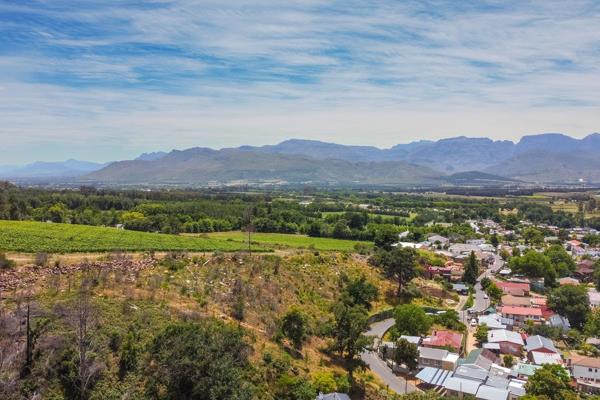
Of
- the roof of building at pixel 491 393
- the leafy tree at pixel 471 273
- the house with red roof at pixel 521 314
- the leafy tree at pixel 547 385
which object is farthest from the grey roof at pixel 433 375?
the leafy tree at pixel 471 273

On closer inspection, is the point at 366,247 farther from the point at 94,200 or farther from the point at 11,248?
the point at 94,200

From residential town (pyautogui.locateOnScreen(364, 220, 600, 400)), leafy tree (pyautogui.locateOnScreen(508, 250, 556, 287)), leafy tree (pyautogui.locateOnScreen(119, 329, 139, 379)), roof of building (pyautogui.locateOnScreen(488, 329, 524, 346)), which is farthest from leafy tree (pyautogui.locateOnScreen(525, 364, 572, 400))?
leafy tree (pyautogui.locateOnScreen(508, 250, 556, 287))

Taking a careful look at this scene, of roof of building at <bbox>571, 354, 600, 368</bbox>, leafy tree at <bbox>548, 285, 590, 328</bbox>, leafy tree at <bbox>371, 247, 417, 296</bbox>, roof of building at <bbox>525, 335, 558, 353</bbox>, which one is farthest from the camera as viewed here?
leafy tree at <bbox>371, 247, 417, 296</bbox>

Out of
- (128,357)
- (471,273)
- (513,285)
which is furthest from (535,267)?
(128,357)

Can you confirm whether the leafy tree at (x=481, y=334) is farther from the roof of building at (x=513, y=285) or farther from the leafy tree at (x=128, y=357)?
the leafy tree at (x=128, y=357)

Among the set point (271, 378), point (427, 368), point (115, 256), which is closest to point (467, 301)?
point (427, 368)

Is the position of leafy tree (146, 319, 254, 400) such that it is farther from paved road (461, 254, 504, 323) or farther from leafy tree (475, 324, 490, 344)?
paved road (461, 254, 504, 323)
